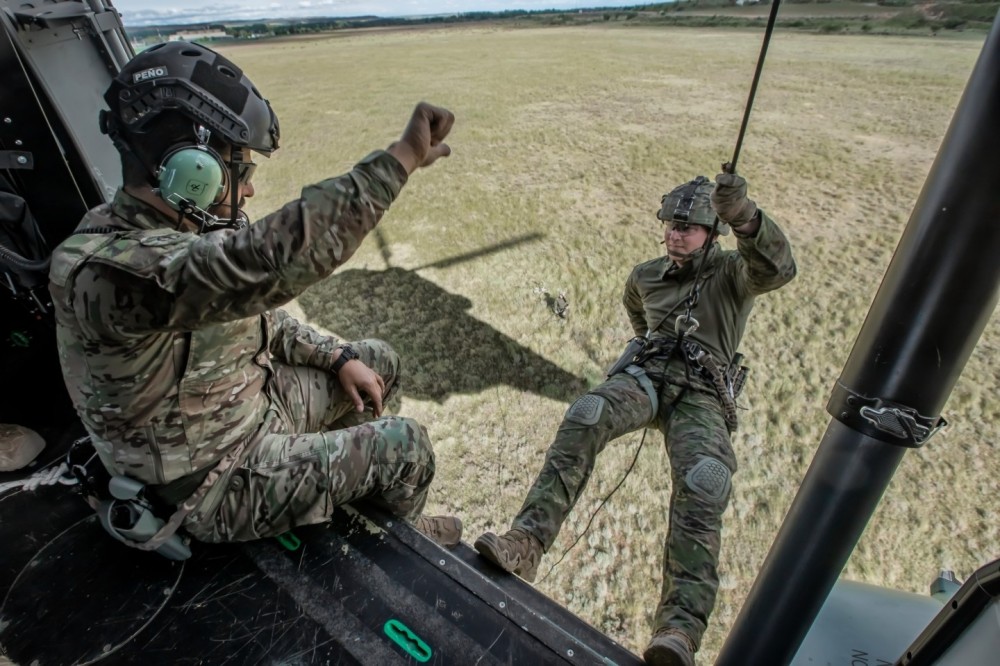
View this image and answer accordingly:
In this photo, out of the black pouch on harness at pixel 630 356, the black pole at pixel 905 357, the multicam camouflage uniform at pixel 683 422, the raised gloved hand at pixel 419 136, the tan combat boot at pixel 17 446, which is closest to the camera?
the black pole at pixel 905 357

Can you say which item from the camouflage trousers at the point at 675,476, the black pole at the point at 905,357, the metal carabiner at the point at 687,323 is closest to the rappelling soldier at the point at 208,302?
the camouflage trousers at the point at 675,476

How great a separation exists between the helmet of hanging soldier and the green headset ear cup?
6.25ft

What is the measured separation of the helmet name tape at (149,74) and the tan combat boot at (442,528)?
161 centimetres

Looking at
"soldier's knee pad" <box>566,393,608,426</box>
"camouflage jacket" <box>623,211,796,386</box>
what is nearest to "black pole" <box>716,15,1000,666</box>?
"soldier's knee pad" <box>566,393,608,426</box>

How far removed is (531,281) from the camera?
4.22 m

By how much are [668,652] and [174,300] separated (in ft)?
5.42

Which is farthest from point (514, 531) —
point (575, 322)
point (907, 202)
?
point (907, 202)

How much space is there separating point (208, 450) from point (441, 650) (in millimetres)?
879

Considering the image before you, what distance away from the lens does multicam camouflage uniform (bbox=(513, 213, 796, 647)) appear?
1926mm

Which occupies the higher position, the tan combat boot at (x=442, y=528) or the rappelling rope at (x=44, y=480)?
the rappelling rope at (x=44, y=480)

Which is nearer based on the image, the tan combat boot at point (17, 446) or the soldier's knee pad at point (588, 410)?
the tan combat boot at point (17, 446)

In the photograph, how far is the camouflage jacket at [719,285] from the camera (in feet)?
6.93

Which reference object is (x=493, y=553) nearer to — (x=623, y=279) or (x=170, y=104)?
(x=170, y=104)

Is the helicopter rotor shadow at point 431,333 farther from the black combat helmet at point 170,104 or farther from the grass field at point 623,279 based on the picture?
the black combat helmet at point 170,104
